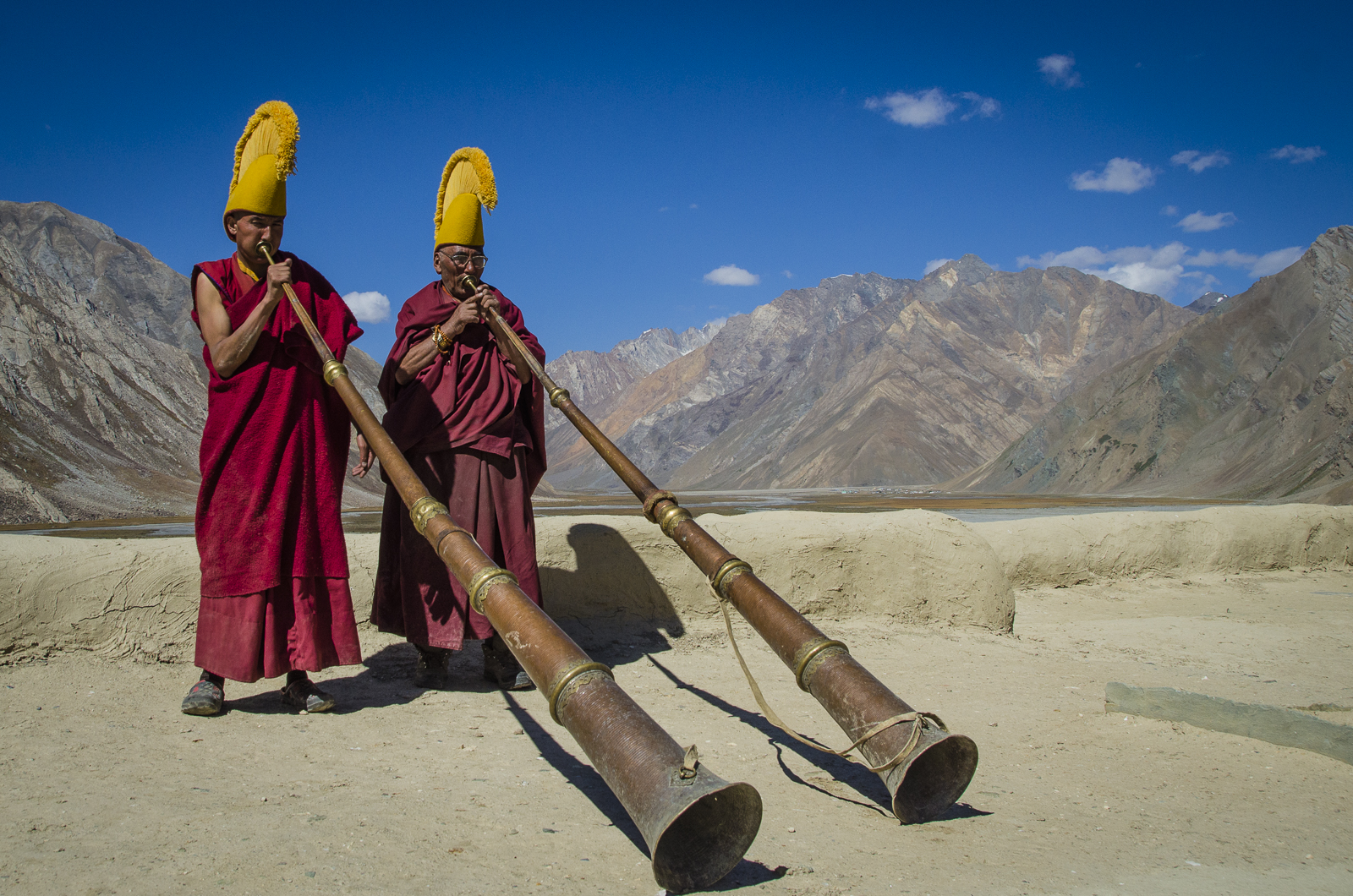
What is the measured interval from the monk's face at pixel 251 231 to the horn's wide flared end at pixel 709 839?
2.73 meters

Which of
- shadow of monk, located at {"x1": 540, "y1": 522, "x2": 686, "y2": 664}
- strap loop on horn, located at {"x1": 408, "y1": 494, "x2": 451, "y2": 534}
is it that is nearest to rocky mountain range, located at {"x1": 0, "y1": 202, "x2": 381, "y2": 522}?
shadow of monk, located at {"x1": 540, "y1": 522, "x2": 686, "y2": 664}

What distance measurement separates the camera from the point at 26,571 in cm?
362

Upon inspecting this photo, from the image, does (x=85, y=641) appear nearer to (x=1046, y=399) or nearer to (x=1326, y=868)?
(x=1326, y=868)

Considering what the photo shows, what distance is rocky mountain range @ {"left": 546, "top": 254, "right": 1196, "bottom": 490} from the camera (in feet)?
241

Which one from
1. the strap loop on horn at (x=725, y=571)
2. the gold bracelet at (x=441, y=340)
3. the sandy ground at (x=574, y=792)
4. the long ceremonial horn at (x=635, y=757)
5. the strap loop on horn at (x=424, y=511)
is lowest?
the sandy ground at (x=574, y=792)

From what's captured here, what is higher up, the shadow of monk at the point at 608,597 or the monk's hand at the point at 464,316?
the monk's hand at the point at 464,316

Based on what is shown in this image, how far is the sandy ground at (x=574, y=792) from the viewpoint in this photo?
2.05 meters

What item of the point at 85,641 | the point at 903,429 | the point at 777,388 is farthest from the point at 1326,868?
the point at 777,388

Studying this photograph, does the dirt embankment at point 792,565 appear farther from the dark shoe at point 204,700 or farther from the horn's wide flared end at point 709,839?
the horn's wide flared end at point 709,839

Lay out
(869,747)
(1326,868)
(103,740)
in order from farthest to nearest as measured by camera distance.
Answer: (103,740), (869,747), (1326,868)

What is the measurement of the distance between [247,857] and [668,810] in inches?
38.8

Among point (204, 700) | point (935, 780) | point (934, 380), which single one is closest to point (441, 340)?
point (204, 700)

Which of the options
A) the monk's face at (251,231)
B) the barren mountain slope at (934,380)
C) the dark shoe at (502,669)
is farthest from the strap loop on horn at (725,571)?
the barren mountain slope at (934,380)

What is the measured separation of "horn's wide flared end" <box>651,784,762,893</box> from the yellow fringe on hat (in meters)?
2.78
